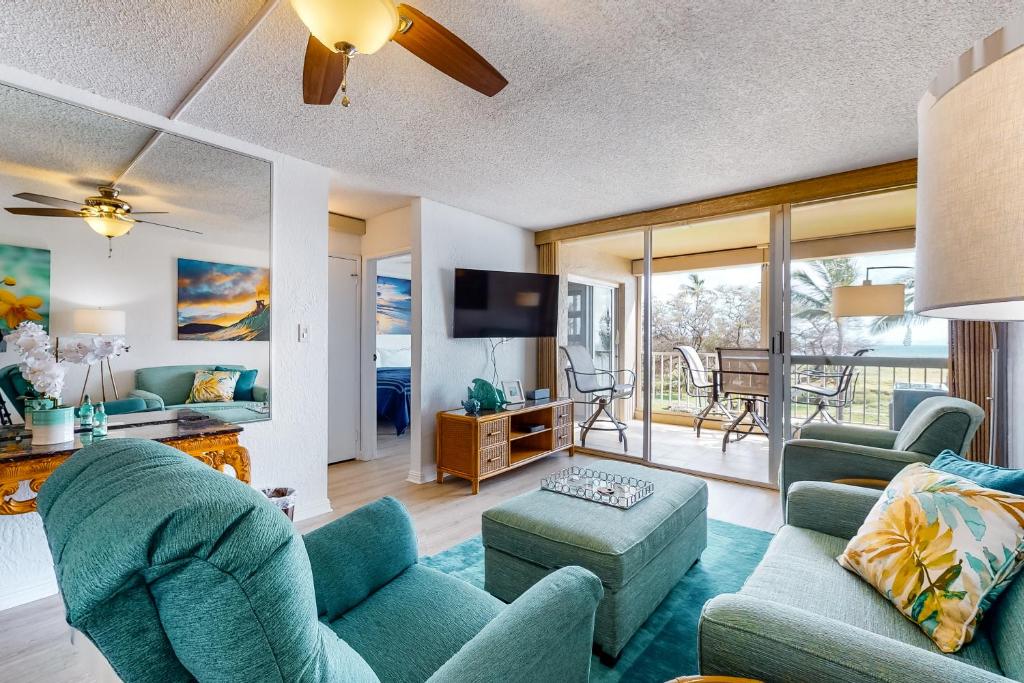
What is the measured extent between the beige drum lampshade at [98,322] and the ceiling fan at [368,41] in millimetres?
1428

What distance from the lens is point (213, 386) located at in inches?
103

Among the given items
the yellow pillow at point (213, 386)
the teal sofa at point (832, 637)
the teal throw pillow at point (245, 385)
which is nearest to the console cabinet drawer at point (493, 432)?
the teal throw pillow at point (245, 385)

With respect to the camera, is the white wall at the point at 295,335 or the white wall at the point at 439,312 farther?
the white wall at the point at 439,312

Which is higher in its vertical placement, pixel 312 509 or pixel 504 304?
pixel 504 304

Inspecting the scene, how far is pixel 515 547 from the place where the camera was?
73.7 inches

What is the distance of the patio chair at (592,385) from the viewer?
15.3 feet

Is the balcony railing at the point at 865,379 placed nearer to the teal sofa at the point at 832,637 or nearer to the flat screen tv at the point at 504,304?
the flat screen tv at the point at 504,304

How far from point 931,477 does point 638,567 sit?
0.95 meters

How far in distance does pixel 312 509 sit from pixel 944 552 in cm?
306

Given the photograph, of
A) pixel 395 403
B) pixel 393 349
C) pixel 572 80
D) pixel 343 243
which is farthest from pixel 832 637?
pixel 393 349

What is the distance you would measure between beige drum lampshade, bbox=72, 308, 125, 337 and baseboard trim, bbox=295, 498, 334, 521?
141cm

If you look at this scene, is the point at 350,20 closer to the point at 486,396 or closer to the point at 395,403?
the point at 486,396

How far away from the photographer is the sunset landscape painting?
8.16 ft

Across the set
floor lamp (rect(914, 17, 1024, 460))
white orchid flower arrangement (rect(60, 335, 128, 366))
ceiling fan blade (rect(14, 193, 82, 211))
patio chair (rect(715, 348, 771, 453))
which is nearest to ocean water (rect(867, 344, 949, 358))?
patio chair (rect(715, 348, 771, 453))
